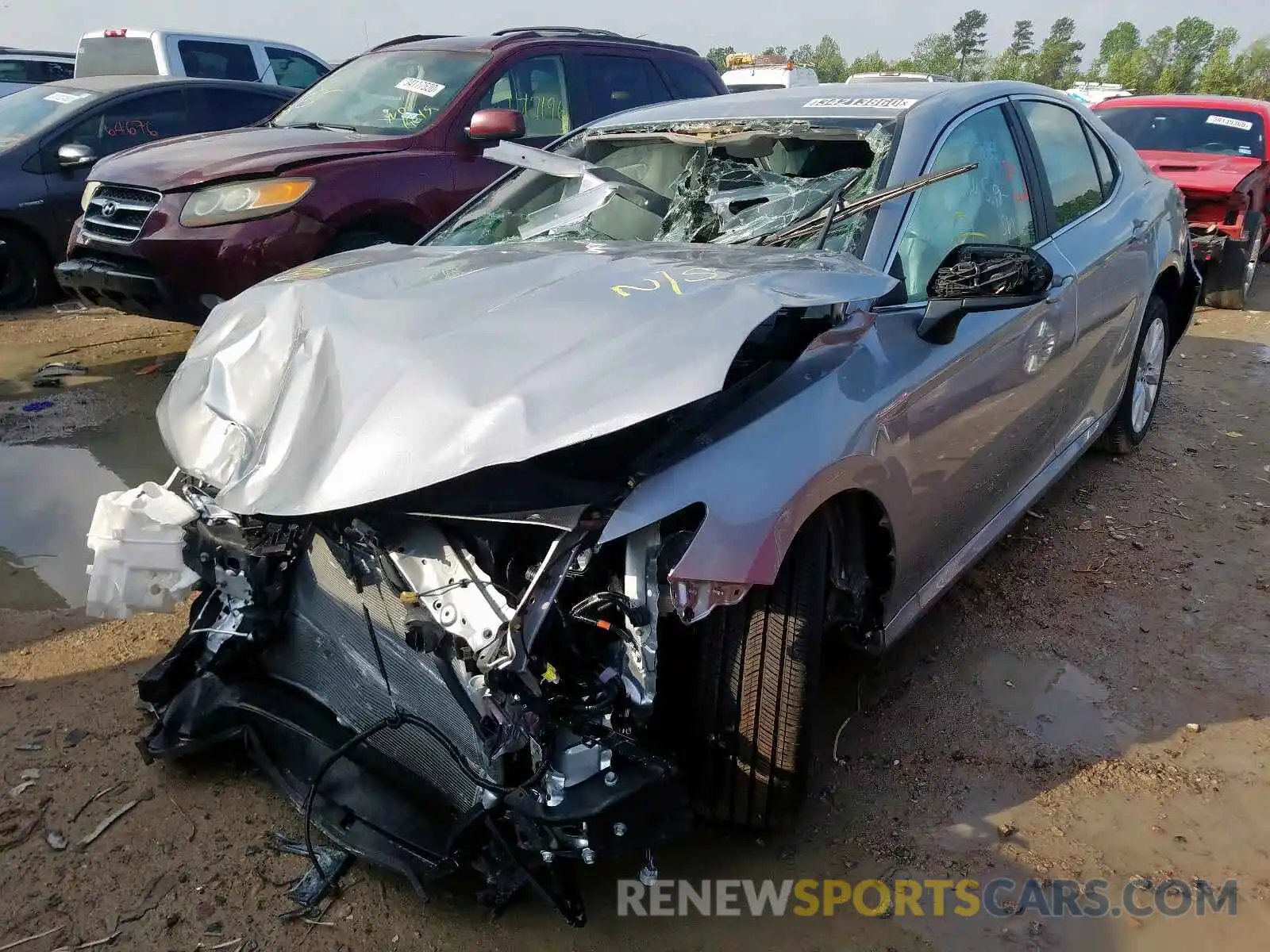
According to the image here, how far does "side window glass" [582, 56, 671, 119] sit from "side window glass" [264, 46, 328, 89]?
5.12 metres

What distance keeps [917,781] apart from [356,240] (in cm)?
408

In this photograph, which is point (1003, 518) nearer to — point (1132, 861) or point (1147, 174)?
point (1132, 861)

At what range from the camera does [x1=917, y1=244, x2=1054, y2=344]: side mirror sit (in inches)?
93.3

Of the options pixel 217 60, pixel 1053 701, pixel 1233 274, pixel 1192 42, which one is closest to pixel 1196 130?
pixel 1233 274

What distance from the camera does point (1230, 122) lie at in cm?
867

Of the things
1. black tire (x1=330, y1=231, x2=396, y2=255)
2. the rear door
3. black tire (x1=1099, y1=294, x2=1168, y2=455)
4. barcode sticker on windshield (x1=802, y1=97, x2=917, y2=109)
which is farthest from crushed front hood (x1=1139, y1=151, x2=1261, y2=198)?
A: black tire (x1=330, y1=231, x2=396, y2=255)

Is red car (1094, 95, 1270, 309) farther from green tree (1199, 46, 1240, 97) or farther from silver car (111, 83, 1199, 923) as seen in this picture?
green tree (1199, 46, 1240, 97)

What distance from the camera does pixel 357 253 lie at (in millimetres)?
3094

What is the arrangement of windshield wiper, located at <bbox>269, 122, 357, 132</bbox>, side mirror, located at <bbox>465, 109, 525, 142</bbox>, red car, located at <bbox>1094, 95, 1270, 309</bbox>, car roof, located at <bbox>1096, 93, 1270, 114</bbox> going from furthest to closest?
car roof, located at <bbox>1096, 93, 1270, 114</bbox>, red car, located at <bbox>1094, 95, 1270, 309</bbox>, windshield wiper, located at <bbox>269, 122, 357, 132</bbox>, side mirror, located at <bbox>465, 109, 525, 142</bbox>

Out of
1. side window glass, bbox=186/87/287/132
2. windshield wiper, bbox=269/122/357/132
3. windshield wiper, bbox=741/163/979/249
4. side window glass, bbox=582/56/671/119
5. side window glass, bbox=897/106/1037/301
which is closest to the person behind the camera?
windshield wiper, bbox=741/163/979/249

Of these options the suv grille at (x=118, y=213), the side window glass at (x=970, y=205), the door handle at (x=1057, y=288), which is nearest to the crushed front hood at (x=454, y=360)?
the side window glass at (x=970, y=205)

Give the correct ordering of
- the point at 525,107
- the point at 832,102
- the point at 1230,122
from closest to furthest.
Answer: the point at 832,102 < the point at 525,107 < the point at 1230,122

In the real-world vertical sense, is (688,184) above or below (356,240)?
above

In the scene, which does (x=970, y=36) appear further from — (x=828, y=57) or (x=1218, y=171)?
→ (x=1218, y=171)
